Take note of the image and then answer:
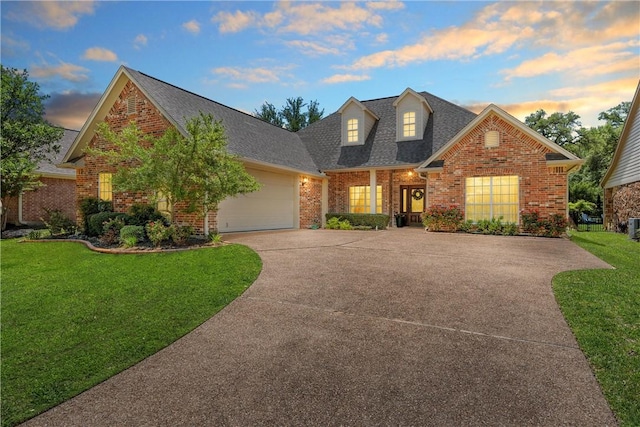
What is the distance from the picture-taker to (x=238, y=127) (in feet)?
49.2

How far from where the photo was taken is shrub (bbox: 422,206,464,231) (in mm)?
13812

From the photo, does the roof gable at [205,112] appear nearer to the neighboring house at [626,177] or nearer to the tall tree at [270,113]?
the neighboring house at [626,177]

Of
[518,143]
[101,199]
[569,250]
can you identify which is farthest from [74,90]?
[569,250]

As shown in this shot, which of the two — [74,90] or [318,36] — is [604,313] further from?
[74,90]

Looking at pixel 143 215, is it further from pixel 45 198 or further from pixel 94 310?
pixel 45 198

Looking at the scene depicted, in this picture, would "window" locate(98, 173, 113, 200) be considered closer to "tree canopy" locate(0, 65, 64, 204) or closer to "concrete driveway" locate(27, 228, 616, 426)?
"tree canopy" locate(0, 65, 64, 204)

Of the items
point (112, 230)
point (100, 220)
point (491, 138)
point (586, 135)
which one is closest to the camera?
point (112, 230)

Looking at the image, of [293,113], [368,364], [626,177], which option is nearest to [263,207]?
[368,364]

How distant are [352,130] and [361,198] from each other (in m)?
3.86

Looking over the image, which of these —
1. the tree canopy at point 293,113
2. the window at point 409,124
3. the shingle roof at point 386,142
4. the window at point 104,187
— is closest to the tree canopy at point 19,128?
the window at point 104,187

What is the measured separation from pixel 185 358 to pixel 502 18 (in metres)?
12.1

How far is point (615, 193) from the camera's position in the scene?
57.2 feet

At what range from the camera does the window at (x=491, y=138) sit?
1323 centimetres

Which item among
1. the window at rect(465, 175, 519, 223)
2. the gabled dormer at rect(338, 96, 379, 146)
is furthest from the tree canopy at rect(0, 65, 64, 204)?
the window at rect(465, 175, 519, 223)
